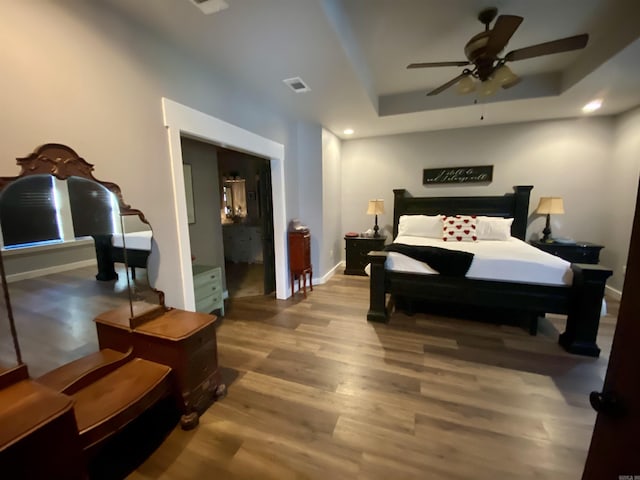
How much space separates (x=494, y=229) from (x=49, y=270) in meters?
4.53

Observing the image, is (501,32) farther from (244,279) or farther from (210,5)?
(244,279)

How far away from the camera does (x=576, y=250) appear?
3627 mm

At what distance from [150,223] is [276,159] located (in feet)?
6.12

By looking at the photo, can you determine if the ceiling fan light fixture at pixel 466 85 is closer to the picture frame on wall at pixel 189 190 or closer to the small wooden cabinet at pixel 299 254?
the small wooden cabinet at pixel 299 254

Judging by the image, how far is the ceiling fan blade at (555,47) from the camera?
174 centimetres

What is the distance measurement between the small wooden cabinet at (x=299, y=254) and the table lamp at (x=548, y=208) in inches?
134

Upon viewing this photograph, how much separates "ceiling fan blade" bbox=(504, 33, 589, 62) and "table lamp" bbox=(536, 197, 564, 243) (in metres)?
2.55

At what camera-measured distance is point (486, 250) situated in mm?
2898

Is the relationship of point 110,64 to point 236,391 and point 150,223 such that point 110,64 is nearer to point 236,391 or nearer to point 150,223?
point 150,223

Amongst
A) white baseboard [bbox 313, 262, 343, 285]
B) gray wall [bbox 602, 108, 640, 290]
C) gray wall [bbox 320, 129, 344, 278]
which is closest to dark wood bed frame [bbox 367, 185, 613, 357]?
white baseboard [bbox 313, 262, 343, 285]

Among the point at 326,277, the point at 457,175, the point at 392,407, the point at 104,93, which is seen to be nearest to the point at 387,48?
the point at 104,93

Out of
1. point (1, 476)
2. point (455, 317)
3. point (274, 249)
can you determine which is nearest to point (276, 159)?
point (274, 249)

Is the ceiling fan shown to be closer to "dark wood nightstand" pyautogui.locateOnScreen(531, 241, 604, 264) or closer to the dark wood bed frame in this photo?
the dark wood bed frame

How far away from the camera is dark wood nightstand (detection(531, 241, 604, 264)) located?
3.55 m
